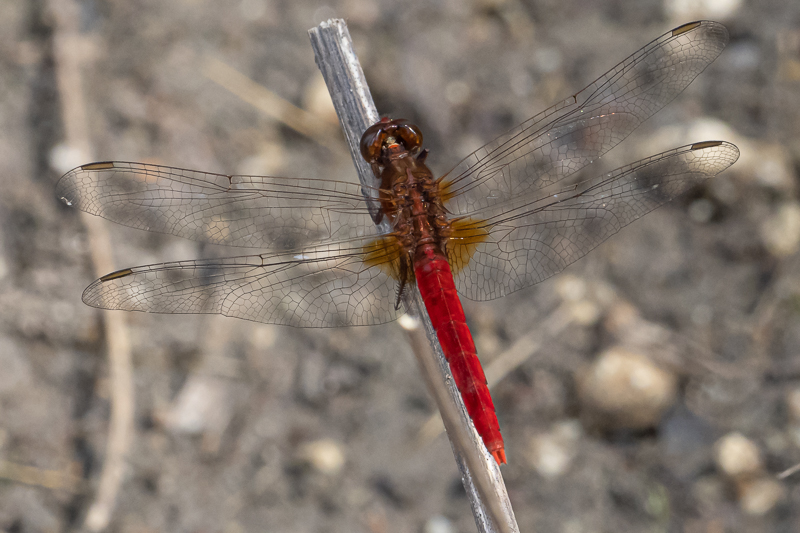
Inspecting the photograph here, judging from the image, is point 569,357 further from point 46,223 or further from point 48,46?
point 48,46

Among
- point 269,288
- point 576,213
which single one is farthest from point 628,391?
point 269,288

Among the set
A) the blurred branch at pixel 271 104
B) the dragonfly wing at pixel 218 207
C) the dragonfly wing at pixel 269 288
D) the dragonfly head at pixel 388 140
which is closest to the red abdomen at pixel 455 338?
the dragonfly wing at pixel 269 288

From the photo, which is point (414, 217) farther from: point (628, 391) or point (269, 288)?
point (628, 391)

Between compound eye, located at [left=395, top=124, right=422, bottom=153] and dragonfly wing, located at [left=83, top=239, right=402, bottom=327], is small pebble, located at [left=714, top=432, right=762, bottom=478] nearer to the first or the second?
dragonfly wing, located at [left=83, top=239, right=402, bottom=327]

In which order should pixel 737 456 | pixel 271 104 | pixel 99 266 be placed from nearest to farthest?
pixel 737 456 < pixel 99 266 < pixel 271 104

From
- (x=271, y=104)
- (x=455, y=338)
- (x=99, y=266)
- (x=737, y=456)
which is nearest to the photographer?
(x=455, y=338)

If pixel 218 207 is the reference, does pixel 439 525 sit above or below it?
below
